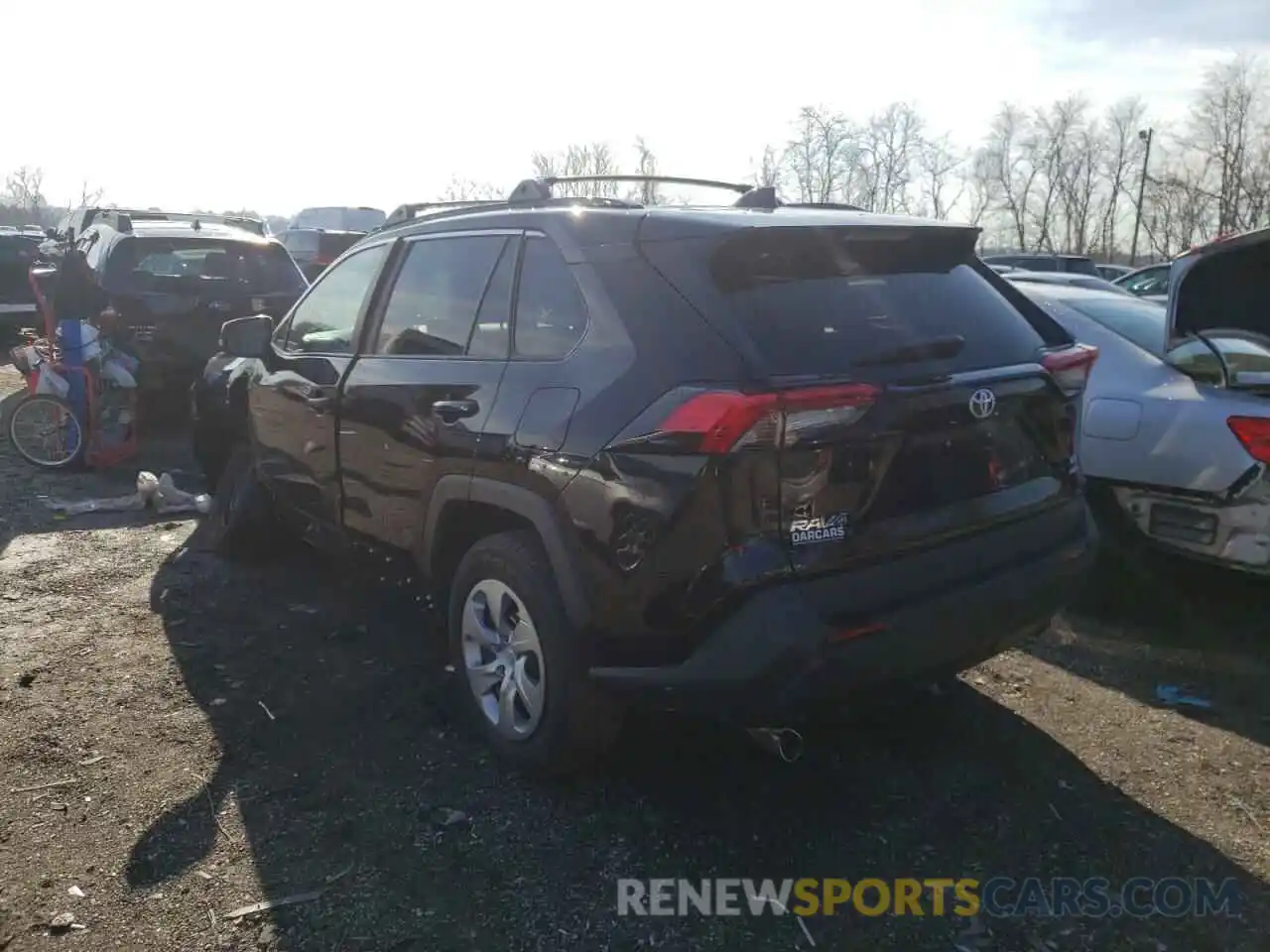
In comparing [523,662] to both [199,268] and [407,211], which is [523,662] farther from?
[199,268]

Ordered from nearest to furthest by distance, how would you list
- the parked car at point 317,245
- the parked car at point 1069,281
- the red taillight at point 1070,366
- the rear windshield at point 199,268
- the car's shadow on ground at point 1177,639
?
the red taillight at point 1070,366 < the car's shadow on ground at point 1177,639 < the parked car at point 1069,281 < the rear windshield at point 199,268 < the parked car at point 317,245

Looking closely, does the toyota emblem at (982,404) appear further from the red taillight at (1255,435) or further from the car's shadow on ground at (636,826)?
the red taillight at (1255,435)

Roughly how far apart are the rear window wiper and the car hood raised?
91.0 inches

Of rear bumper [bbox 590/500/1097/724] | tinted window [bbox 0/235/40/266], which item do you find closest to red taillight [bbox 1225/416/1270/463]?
rear bumper [bbox 590/500/1097/724]

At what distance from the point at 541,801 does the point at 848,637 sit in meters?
1.23

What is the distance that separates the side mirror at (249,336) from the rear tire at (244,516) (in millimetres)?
628

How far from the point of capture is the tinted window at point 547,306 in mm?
3088

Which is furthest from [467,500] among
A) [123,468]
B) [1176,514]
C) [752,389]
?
[123,468]

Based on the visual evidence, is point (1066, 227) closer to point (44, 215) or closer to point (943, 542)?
point (44, 215)

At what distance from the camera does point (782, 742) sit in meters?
3.46

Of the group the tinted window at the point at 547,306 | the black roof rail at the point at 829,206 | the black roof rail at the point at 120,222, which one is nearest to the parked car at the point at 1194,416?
the black roof rail at the point at 829,206

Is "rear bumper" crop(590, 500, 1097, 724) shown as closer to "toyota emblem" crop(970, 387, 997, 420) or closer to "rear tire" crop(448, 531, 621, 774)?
"rear tire" crop(448, 531, 621, 774)

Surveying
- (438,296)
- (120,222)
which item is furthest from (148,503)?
(438,296)

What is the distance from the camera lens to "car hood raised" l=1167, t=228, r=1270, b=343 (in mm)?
4641
